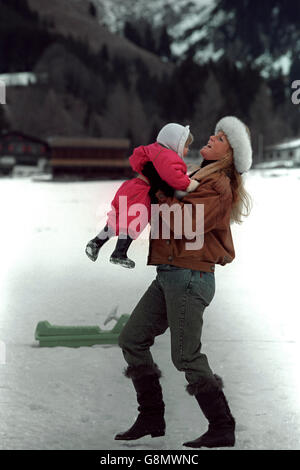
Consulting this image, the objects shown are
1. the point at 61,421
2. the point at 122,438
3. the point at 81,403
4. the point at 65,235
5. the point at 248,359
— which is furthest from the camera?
the point at 65,235

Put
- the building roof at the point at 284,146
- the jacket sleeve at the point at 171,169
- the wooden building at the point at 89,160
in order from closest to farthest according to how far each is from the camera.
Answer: the jacket sleeve at the point at 171,169
the wooden building at the point at 89,160
the building roof at the point at 284,146

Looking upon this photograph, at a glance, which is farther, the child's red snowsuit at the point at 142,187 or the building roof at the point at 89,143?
the building roof at the point at 89,143

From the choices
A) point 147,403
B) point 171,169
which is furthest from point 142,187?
point 147,403

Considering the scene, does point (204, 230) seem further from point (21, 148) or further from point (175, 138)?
point (21, 148)

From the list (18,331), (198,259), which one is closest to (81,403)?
(198,259)

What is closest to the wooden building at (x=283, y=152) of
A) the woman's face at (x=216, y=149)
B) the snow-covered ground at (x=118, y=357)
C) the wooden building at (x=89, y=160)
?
the wooden building at (x=89, y=160)

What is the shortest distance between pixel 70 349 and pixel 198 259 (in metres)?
2.55

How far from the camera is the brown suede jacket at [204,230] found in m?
2.79

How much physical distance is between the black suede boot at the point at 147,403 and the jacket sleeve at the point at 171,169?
3.39ft

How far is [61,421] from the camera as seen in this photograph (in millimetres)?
3619

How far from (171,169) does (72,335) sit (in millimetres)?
2866

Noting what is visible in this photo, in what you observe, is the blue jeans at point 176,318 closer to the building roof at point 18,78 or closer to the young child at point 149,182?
the young child at point 149,182

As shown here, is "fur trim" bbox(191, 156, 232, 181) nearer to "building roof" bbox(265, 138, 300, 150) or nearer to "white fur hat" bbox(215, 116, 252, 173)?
"white fur hat" bbox(215, 116, 252, 173)

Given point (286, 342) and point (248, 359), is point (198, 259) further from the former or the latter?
point (286, 342)
